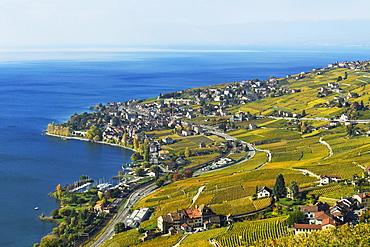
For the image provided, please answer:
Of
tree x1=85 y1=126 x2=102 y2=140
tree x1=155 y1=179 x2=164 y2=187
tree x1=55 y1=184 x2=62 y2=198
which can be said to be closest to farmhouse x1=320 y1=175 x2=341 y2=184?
tree x1=155 y1=179 x2=164 y2=187

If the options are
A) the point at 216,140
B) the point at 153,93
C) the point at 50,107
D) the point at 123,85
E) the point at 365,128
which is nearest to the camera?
the point at 365,128

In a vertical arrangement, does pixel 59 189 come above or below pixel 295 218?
below

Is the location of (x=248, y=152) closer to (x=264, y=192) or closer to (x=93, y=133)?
(x=264, y=192)

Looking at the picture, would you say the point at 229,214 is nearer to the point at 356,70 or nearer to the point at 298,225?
the point at 298,225

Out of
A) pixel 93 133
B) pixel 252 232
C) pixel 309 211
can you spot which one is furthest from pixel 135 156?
pixel 309 211

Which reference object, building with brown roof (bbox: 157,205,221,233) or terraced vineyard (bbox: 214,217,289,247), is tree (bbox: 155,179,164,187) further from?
terraced vineyard (bbox: 214,217,289,247)

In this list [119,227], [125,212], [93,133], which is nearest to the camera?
[119,227]

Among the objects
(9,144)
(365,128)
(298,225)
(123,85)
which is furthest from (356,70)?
(298,225)
